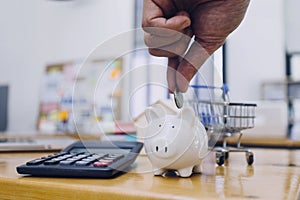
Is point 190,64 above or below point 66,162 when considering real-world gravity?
above

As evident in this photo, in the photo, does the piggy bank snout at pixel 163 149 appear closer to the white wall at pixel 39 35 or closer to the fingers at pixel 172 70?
the fingers at pixel 172 70

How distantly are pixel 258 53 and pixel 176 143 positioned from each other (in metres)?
2.31

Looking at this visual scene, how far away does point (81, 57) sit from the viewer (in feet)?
8.90

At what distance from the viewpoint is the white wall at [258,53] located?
248 centimetres

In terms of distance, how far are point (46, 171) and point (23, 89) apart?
2.82m

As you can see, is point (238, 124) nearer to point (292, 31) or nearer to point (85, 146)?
point (85, 146)

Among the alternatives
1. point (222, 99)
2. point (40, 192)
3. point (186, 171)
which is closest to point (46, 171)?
point (40, 192)

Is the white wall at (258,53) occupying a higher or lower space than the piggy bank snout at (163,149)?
higher

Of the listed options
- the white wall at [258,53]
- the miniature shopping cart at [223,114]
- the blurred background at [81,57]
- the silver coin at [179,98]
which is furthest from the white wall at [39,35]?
the silver coin at [179,98]

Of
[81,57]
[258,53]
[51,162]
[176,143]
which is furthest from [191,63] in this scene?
[81,57]

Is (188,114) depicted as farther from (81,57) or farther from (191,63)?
(81,57)

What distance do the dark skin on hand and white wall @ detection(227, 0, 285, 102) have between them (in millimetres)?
2126

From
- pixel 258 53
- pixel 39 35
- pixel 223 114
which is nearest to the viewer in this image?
pixel 223 114

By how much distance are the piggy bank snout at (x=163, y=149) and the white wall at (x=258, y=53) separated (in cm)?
218
